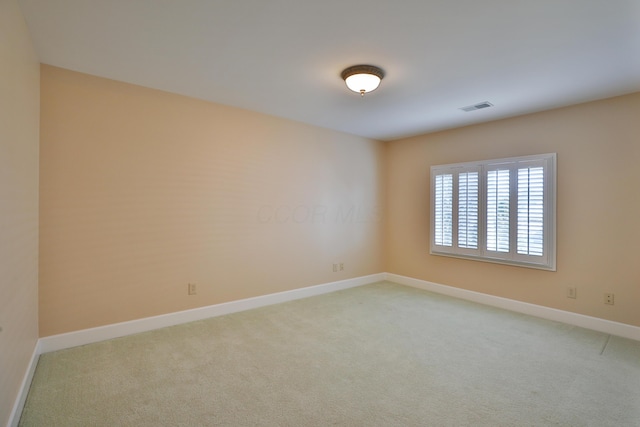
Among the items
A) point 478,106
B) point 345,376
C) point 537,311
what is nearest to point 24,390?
point 345,376

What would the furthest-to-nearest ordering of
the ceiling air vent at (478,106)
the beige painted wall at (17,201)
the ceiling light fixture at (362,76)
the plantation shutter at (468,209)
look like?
the plantation shutter at (468,209), the ceiling air vent at (478,106), the ceiling light fixture at (362,76), the beige painted wall at (17,201)

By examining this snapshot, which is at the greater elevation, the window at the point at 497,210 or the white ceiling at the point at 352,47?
the white ceiling at the point at 352,47

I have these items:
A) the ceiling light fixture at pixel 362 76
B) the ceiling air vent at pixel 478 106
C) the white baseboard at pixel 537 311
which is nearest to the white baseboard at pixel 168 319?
the white baseboard at pixel 537 311

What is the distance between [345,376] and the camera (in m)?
2.41

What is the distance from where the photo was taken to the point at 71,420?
6.20ft

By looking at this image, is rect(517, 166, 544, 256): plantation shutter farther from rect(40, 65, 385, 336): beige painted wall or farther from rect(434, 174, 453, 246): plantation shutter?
rect(40, 65, 385, 336): beige painted wall

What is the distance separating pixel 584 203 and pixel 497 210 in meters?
0.87

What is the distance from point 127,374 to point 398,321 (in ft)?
8.84

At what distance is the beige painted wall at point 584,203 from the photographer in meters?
3.23

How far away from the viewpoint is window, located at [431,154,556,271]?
12.2 ft

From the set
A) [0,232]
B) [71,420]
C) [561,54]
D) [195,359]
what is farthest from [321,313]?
A: [561,54]

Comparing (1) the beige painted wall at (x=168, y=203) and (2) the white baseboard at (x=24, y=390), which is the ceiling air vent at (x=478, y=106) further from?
→ (2) the white baseboard at (x=24, y=390)

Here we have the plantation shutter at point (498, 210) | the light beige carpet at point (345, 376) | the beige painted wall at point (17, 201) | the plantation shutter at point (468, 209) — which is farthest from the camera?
the plantation shutter at point (468, 209)

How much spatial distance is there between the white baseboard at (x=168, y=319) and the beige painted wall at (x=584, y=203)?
236 cm
